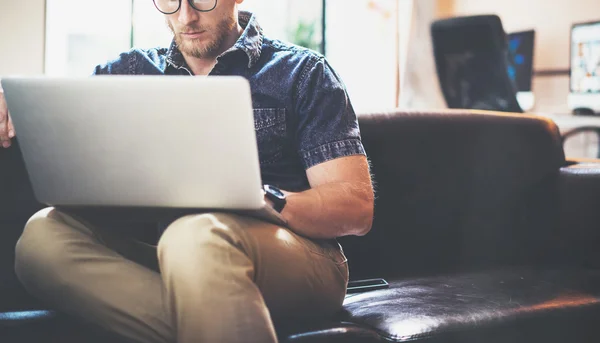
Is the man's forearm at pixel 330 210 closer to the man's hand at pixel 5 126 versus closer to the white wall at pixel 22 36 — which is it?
the man's hand at pixel 5 126

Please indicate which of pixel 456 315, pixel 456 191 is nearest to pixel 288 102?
pixel 456 315

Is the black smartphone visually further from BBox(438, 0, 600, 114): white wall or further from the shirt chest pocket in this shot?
BBox(438, 0, 600, 114): white wall

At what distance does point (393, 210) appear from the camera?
168cm

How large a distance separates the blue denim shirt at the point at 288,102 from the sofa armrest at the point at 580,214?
744 mm

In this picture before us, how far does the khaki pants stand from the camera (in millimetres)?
887

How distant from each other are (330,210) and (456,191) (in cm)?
69

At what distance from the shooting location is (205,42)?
142cm

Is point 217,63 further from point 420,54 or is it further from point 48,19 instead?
point 420,54

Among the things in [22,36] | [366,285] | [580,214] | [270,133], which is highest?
[22,36]

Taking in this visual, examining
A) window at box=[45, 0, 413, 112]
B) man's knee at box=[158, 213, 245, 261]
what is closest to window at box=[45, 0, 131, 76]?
window at box=[45, 0, 413, 112]

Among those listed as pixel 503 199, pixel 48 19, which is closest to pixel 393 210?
pixel 503 199

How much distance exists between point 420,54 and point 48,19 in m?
2.59

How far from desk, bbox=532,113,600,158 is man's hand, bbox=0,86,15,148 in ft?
11.1

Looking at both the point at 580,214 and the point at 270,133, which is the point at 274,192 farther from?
the point at 580,214
